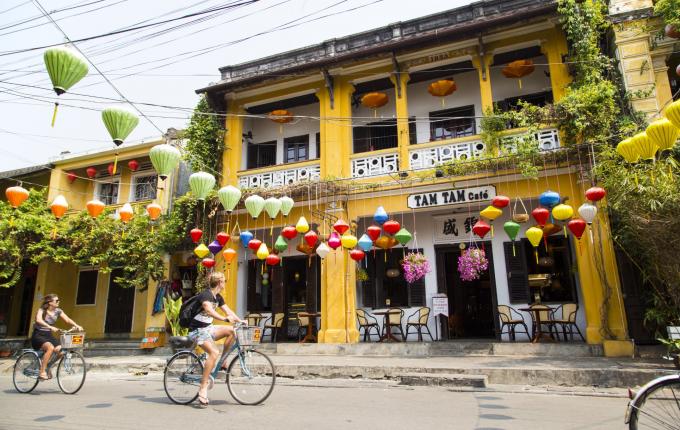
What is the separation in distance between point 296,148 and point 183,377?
32.2 feet

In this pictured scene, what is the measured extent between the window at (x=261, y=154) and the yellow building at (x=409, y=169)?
10 centimetres

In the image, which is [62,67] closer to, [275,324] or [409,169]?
[409,169]

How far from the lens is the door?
1708cm

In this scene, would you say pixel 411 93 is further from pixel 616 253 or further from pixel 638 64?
pixel 616 253

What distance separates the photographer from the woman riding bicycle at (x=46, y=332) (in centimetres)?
710

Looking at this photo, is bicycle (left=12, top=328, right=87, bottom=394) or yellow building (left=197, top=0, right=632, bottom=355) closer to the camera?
bicycle (left=12, top=328, right=87, bottom=394)

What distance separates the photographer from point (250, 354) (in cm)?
569

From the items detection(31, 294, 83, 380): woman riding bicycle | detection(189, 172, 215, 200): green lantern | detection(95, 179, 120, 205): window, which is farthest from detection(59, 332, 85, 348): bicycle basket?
detection(95, 179, 120, 205): window

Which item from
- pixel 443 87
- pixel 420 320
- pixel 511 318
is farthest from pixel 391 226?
pixel 511 318

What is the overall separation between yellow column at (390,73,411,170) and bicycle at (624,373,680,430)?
28.3ft

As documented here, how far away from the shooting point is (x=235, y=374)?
557 cm

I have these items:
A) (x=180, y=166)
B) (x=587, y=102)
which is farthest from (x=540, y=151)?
(x=180, y=166)

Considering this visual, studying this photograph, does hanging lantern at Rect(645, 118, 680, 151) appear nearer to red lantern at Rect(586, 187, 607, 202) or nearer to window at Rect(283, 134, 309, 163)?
red lantern at Rect(586, 187, 607, 202)

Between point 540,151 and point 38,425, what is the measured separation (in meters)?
10.4
